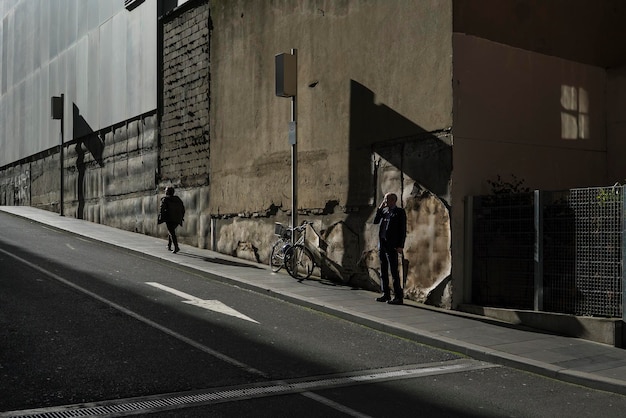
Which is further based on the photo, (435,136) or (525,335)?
(435,136)

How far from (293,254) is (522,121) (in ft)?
17.0

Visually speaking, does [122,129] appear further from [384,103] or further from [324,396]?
[324,396]

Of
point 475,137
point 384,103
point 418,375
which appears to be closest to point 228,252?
point 384,103

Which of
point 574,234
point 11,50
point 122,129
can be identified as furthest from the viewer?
point 11,50

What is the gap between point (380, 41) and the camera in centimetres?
1219

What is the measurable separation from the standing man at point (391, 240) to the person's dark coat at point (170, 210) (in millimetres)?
7015

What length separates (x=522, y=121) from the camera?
450 inches

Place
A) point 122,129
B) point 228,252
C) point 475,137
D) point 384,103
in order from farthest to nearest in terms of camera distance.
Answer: point 122,129 → point 228,252 → point 384,103 → point 475,137

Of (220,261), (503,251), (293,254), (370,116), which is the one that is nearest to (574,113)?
(503,251)

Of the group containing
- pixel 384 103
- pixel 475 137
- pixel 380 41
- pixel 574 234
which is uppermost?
pixel 380 41

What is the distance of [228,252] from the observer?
55.9 feet

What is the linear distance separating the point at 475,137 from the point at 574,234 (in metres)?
2.41

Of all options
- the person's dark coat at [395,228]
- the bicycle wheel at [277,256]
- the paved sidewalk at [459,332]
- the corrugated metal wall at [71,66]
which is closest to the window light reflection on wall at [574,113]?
the person's dark coat at [395,228]

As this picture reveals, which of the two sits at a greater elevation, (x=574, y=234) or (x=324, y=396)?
(x=574, y=234)
